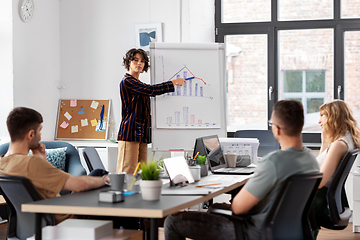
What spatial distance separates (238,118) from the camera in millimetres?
5465

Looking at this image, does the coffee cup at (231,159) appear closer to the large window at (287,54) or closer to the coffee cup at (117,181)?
the coffee cup at (117,181)

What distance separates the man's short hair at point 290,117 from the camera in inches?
83.2

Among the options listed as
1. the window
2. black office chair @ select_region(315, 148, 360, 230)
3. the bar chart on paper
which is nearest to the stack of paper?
black office chair @ select_region(315, 148, 360, 230)

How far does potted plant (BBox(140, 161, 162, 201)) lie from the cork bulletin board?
3367 millimetres

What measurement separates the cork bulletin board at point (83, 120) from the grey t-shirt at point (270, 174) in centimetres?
342

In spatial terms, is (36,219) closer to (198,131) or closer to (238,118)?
(198,131)

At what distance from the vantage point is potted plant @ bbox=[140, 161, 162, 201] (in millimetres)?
1906

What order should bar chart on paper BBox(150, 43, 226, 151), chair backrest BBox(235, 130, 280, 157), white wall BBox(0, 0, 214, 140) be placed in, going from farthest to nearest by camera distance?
1. white wall BBox(0, 0, 214, 140)
2. chair backrest BBox(235, 130, 280, 157)
3. bar chart on paper BBox(150, 43, 226, 151)

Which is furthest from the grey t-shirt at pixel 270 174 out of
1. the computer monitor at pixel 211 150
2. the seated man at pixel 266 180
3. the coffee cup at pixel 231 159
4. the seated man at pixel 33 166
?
the coffee cup at pixel 231 159

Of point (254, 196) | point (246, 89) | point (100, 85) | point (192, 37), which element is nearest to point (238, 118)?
point (246, 89)

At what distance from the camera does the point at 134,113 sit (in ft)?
13.1

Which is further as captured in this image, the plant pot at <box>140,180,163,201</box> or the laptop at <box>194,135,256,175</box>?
the laptop at <box>194,135,256,175</box>

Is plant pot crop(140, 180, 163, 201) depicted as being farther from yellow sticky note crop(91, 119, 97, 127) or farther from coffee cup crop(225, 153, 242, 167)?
yellow sticky note crop(91, 119, 97, 127)

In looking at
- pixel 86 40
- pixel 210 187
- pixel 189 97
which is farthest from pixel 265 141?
pixel 86 40
